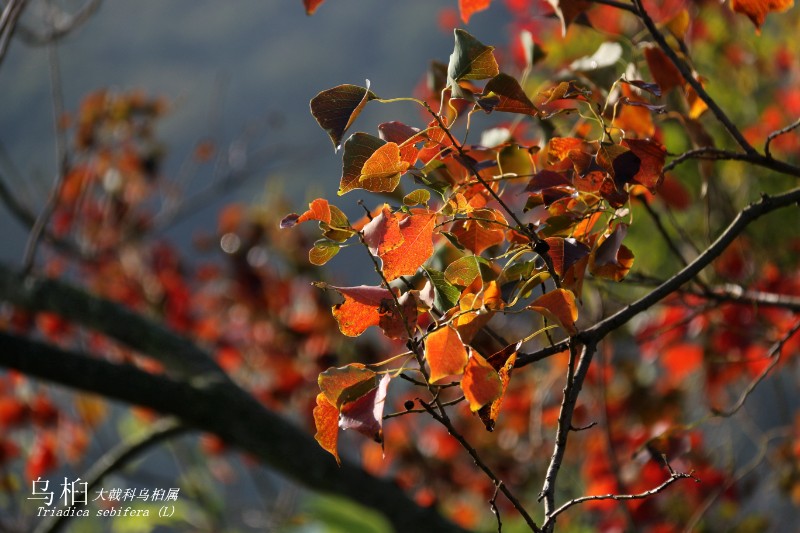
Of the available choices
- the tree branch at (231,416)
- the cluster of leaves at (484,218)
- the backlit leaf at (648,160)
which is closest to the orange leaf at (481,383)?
the cluster of leaves at (484,218)

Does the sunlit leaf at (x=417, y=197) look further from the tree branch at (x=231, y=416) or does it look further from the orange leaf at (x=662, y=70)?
the tree branch at (x=231, y=416)

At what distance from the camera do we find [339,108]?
24.1 inches

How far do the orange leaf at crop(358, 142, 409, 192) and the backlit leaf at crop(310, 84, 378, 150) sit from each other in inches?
1.2

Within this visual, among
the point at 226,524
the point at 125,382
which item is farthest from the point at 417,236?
the point at 226,524

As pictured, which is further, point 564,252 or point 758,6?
point 758,6

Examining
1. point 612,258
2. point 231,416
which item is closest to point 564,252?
point 612,258

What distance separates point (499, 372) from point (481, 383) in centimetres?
4

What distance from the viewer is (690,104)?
0.85 metres

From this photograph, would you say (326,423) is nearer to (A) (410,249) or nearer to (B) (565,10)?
(A) (410,249)

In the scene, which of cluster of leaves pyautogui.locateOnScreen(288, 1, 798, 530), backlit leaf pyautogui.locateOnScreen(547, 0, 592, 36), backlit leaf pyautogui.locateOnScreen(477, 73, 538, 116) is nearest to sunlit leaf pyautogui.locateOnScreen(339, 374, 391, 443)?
cluster of leaves pyautogui.locateOnScreen(288, 1, 798, 530)

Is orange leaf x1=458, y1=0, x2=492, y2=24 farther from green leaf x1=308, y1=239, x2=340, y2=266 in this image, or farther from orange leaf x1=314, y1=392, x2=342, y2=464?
orange leaf x1=314, y1=392, x2=342, y2=464

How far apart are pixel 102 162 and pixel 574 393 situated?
Answer: 2581 mm

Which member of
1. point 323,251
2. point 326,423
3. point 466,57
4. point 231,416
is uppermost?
point 466,57

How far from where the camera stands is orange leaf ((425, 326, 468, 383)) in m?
0.53
